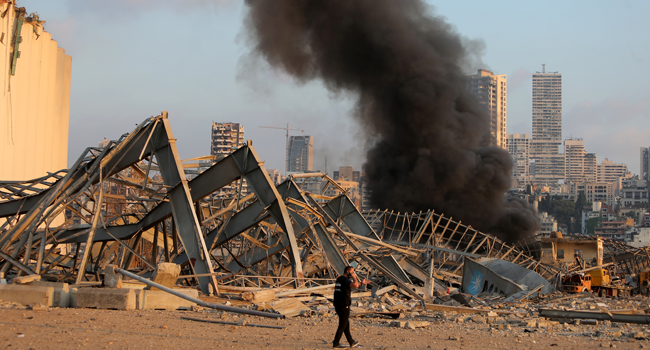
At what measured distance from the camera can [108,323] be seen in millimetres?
8641

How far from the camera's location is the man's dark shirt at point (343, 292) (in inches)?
305

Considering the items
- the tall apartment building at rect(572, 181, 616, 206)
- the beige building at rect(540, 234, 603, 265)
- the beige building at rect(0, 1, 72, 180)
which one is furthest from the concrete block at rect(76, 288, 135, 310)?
the tall apartment building at rect(572, 181, 616, 206)

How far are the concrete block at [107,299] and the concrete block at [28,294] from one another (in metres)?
0.53

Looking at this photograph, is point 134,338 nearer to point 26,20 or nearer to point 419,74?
point 26,20

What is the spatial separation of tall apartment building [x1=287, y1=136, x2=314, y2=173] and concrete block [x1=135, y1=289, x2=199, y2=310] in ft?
583

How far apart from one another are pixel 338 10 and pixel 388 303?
4251 centimetres

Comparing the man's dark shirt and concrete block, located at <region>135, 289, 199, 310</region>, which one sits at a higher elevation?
the man's dark shirt

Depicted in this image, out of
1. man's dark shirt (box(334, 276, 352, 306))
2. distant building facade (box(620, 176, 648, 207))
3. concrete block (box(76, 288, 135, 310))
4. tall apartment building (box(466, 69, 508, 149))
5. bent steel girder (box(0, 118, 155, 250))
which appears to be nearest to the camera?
man's dark shirt (box(334, 276, 352, 306))

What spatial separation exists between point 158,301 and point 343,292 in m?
4.35

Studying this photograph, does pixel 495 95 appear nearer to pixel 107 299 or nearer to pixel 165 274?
pixel 165 274

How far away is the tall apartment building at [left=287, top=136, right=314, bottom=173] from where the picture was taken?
191125 mm

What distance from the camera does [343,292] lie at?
784 centimetres

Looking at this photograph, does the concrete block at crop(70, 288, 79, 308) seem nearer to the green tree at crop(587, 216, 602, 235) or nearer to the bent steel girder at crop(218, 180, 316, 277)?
the bent steel girder at crop(218, 180, 316, 277)

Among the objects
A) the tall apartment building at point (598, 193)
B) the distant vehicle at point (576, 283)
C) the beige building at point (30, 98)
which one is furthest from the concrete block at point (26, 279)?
the tall apartment building at point (598, 193)
